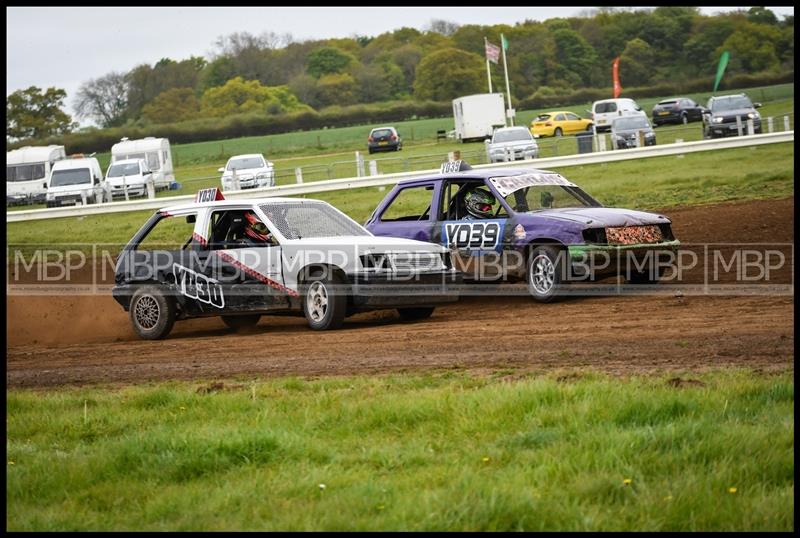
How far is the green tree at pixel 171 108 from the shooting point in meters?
89.4

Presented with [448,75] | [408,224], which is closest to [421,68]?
[448,75]


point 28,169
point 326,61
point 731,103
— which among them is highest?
point 326,61

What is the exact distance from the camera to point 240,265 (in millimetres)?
12305

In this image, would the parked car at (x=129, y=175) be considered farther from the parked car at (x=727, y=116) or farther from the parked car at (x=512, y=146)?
the parked car at (x=727, y=116)

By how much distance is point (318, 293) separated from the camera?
11.8 meters

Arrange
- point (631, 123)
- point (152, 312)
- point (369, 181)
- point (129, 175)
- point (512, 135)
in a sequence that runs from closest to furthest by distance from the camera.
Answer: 1. point (152, 312)
2. point (369, 181)
3. point (129, 175)
4. point (512, 135)
5. point (631, 123)

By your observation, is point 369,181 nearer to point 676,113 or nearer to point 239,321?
point 239,321

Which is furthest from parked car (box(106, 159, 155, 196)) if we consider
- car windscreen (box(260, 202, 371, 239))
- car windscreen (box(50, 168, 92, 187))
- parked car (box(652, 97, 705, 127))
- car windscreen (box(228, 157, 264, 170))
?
parked car (box(652, 97, 705, 127))

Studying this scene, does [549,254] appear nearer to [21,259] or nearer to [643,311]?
[643,311]

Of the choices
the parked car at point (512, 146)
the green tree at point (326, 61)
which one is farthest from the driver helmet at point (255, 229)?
the green tree at point (326, 61)

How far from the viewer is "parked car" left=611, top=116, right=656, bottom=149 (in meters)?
33.9

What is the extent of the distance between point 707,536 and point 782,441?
4.28 feet

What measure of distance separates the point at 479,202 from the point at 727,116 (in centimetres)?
2577

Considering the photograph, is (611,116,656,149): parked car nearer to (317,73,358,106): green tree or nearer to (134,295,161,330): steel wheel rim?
(134,295,161,330): steel wheel rim
